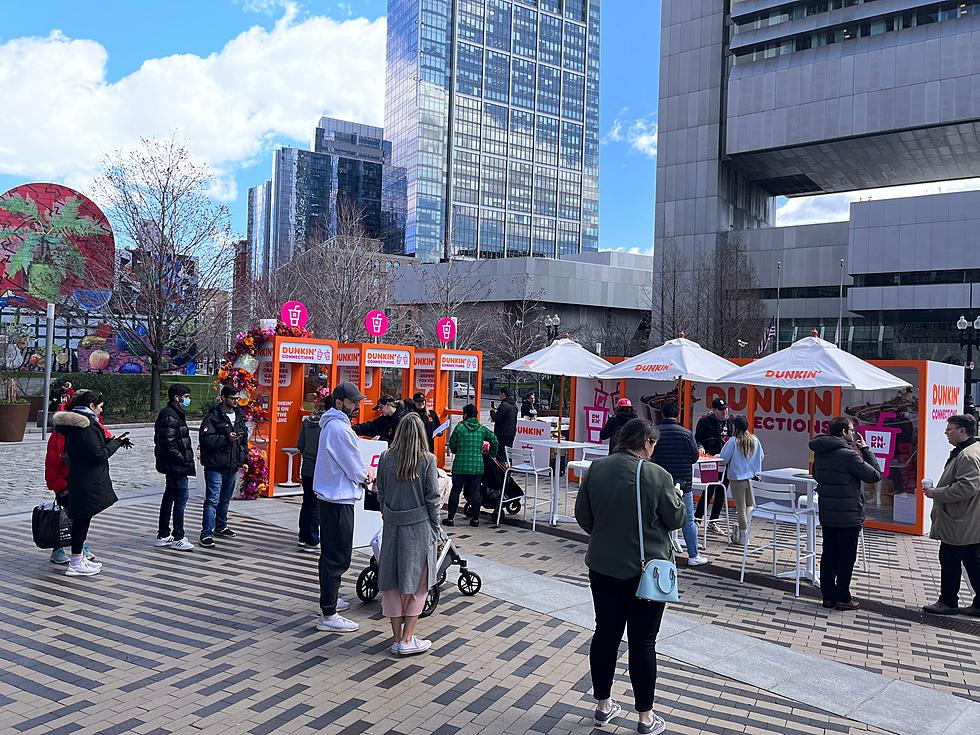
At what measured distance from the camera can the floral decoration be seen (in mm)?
12219

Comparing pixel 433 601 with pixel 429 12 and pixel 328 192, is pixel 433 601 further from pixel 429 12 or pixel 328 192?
pixel 429 12

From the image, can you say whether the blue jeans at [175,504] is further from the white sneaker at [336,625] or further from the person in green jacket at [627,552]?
the person in green jacket at [627,552]

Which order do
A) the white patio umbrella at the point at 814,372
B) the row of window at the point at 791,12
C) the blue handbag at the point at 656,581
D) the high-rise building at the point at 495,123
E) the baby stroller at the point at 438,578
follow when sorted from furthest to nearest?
the high-rise building at the point at 495,123, the row of window at the point at 791,12, the white patio umbrella at the point at 814,372, the baby stroller at the point at 438,578, the blue handbag at the point at 656,581

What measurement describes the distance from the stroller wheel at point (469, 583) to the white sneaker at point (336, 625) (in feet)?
4.45

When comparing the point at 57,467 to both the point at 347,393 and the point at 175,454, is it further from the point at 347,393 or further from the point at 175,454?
→ the point at 347,393

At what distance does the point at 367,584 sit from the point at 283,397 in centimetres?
712

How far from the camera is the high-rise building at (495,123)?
12512 cm

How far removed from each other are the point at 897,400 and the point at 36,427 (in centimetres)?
2351

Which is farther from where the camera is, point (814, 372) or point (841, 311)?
point (841, 311)

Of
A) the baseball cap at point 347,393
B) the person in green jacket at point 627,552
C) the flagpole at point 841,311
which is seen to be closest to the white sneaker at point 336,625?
the baseball cap at point 347,393

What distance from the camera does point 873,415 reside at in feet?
41.6

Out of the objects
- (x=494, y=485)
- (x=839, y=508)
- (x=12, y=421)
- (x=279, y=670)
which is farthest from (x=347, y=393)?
(x=12, y=421)

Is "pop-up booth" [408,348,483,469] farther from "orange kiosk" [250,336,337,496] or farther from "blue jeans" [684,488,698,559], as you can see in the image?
"blue jeans" [684,488,698,559]

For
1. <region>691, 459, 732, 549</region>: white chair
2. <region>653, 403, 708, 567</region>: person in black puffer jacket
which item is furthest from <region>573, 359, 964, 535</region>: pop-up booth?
<region>653, 403, 708, 567</region>: person in black puffer jacket
